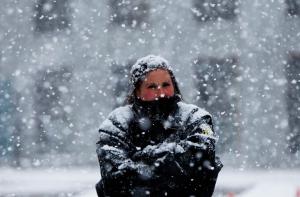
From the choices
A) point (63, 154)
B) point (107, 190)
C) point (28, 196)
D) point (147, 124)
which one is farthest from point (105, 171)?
point (63, 154)

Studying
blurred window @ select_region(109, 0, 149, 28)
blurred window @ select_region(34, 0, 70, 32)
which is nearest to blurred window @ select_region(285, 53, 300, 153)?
blurred window @ select_region(109, 0, 149, 28)

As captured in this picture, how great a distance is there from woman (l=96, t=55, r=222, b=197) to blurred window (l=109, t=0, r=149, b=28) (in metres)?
17.6

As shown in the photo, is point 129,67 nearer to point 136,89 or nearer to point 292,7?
point 292,7

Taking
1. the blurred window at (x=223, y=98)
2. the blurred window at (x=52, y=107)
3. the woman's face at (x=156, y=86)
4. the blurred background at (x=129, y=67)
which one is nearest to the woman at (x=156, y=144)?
the woman's face at (x=156, y=86)

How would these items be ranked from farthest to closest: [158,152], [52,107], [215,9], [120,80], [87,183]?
[52,107], [120,80], [215,9], [87,183], [158,152]

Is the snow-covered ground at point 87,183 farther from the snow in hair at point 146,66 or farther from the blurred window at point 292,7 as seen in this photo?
the snow in hair at point 146,66

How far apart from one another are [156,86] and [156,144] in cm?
30

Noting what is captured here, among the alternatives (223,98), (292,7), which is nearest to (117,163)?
(223,98)

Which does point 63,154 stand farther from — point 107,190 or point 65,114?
point 107,190

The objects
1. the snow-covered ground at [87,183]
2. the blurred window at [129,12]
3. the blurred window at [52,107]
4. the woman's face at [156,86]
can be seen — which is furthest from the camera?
the blurred window at [52,107]

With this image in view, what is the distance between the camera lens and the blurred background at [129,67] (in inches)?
778

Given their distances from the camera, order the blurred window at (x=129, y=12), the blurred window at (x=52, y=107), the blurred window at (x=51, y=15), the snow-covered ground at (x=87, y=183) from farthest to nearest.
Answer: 1. the blurred window at (x=51, y=15)
2. the blurred window at (x=52, y=107)
3. the blurred window at (x=129, y=12)
4. the snow-covered ground at (x=87, y=183)

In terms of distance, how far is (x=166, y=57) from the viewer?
20469 millimetres

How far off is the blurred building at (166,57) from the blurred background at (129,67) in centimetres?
3
